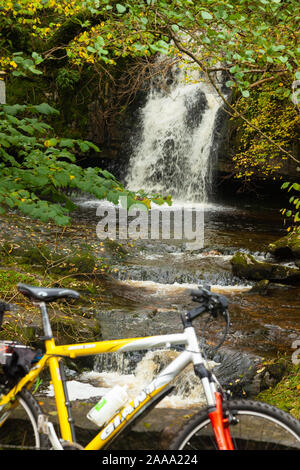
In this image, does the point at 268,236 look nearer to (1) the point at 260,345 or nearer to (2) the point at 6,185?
(1) the point at 260,345

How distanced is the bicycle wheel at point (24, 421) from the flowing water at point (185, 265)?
3204 mm

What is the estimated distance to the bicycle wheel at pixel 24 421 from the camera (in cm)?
242

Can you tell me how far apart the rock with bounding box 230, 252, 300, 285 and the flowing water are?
0.65 ft

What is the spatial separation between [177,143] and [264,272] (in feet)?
32.7

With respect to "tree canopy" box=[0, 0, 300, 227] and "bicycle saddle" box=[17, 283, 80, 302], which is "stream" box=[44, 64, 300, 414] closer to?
"bicycle saddle" box=[17, 283, 80, 302]

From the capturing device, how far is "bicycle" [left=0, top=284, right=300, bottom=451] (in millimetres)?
2191

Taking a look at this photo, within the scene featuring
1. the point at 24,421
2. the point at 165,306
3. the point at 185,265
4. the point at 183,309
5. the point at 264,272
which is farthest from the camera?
the point at 185,265

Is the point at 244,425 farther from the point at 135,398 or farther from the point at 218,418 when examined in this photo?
the point at 135,398

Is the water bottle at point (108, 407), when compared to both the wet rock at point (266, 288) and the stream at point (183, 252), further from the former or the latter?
the wet rock at point (266, 288)

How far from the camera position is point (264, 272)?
10.1 metres

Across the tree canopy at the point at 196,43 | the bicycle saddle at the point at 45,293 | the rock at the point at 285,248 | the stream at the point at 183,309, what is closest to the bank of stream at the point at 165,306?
the stream at the point at 183,309

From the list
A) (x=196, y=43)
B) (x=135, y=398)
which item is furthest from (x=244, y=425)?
(x=196, y=43)

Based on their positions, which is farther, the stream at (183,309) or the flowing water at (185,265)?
the flowing water at (185,265)
